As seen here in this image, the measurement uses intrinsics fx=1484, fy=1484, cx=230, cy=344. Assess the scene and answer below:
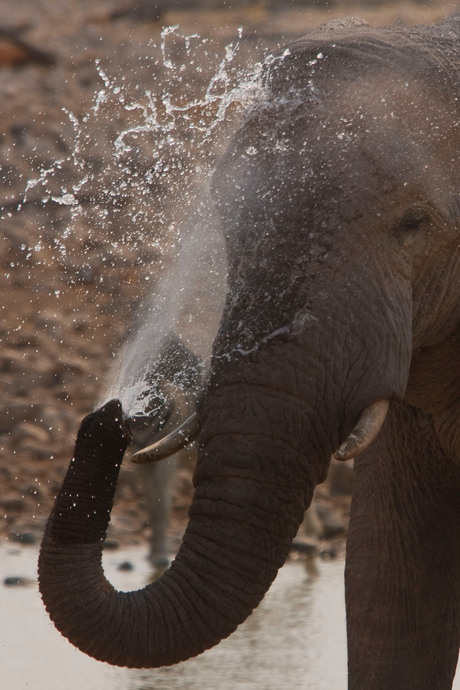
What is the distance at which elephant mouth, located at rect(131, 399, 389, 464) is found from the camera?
2.70m

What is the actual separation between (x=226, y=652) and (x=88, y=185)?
27.4 feet

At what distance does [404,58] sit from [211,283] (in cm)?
63

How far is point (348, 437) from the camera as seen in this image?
8.96ft

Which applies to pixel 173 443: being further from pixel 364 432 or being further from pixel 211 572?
pixel 364 432

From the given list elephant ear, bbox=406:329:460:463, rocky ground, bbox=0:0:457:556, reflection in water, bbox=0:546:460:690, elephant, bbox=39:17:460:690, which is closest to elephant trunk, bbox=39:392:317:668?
elephant, bbox=39:17:460:690

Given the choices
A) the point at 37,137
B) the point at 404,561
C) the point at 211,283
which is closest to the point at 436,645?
the point at 404,561

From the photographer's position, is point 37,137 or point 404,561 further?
point 37,137

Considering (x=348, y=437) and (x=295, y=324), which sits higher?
(x=295, y=324)

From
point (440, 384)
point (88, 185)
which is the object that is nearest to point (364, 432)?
point (440, 384)

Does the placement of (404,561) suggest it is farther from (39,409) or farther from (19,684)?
(39,409)

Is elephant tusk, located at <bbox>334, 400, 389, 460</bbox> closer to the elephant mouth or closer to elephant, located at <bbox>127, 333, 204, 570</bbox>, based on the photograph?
the elephant mouth

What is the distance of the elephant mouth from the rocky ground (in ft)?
→ 2.94

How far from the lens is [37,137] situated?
13766 mm

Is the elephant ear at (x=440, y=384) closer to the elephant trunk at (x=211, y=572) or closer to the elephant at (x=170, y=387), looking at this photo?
the elephant at (x=170, y=387)
